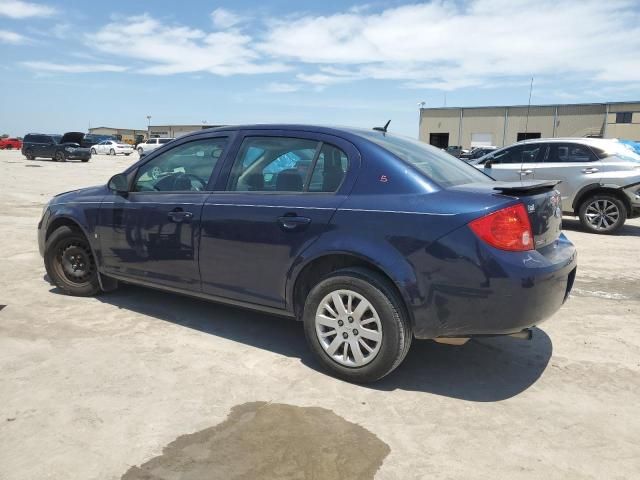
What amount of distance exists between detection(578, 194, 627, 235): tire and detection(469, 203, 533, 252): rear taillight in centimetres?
783

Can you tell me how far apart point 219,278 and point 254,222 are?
1.86 feet

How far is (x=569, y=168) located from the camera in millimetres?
10180

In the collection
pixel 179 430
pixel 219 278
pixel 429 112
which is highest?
pixel 429 112

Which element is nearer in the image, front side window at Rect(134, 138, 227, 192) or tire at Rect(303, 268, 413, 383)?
tire at Rect(303, 268, 413, 383)

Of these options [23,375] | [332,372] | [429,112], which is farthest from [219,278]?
[429,112]

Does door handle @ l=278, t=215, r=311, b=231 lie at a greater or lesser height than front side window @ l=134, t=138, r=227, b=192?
lesser

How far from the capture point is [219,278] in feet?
13.3

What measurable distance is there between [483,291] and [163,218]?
2562 mm

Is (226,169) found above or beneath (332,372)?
above

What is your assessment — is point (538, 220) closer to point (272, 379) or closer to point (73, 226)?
point (272, 379)

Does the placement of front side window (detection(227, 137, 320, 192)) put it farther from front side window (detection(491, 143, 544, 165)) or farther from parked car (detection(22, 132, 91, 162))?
parked car (detection(22, 132, 91, 162))

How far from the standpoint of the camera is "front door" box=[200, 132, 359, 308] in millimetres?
3615

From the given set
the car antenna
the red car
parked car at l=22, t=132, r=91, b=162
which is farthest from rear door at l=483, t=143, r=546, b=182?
the red car

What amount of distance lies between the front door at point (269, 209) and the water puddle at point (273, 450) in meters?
0.98
